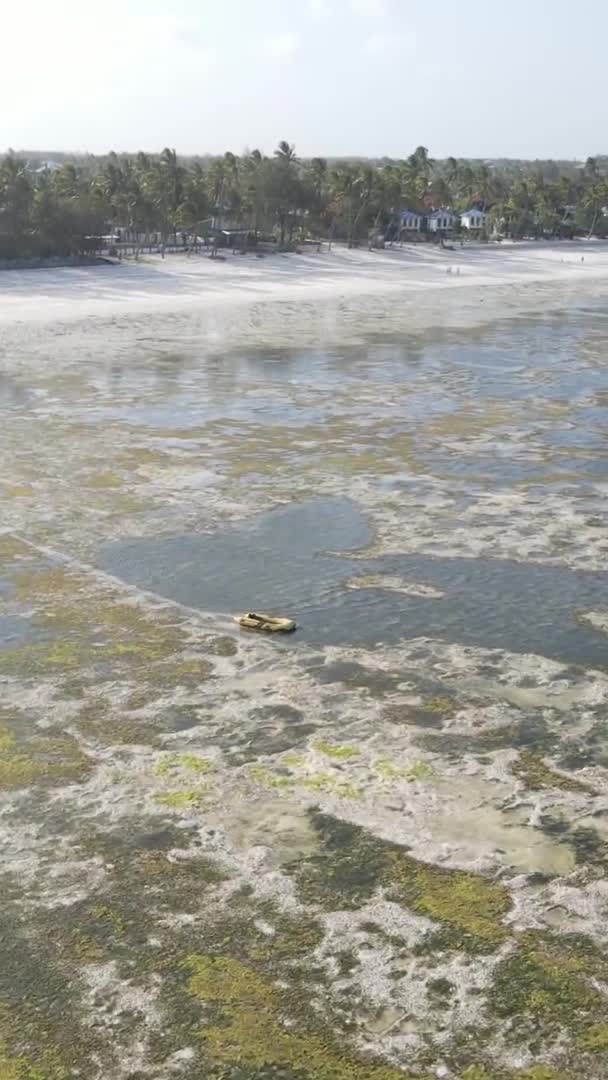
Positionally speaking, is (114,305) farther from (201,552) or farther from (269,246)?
(201,552)

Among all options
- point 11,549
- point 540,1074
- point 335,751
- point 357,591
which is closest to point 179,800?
point 335,751

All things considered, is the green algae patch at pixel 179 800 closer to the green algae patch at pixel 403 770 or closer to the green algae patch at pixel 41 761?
the green algae patch at pixel 41 761

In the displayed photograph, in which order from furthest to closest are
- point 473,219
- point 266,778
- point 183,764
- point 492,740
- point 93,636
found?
1. point 473,219
2. point 93,636
3. point 492,740
4. point 183,764
5. point 266,778

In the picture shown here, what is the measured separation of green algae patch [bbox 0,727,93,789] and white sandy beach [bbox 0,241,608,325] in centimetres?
3660

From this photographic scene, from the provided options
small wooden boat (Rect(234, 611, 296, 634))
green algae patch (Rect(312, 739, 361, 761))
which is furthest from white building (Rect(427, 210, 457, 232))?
green algae patch (Rect(312, 739, 361, 761))

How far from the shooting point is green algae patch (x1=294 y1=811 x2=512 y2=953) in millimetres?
9086

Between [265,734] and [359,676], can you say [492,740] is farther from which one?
[265,734]

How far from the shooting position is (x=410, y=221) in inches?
3888

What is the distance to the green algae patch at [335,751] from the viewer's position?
11758 millimetres

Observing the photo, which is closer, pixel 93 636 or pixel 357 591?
pixel 93 636

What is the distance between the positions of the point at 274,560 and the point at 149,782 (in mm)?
6880

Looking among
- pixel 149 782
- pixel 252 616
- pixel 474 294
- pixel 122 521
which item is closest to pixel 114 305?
pixel 474 294

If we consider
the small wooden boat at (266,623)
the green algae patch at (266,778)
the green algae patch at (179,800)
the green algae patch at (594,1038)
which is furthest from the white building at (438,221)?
the green algae patch at (594,1038)

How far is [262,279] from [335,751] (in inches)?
2187
